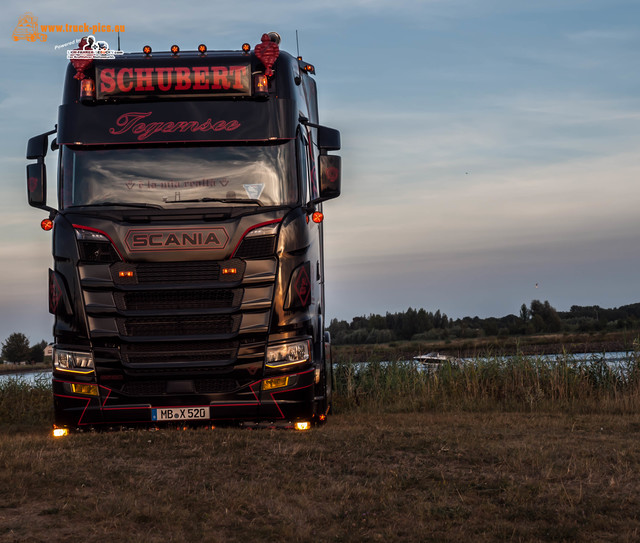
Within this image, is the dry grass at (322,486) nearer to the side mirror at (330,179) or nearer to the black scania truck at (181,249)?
the black scania truck at (181,249)

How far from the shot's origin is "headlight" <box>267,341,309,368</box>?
8854mm

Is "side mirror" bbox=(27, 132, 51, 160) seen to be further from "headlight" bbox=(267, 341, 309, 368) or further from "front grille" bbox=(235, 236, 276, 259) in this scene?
"headlight" bbox=(267, 341, 309, 368)

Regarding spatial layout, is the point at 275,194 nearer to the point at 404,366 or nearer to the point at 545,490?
the point at 545,490

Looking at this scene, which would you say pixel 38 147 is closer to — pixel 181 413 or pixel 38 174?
pixel 38 174

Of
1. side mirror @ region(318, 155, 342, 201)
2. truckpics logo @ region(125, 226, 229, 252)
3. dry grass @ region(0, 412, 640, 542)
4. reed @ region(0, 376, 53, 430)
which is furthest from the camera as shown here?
reed @ region(0, 376, 53, 430)

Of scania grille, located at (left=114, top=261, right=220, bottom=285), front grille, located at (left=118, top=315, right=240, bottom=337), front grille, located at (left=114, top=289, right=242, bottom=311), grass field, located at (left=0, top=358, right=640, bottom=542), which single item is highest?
scania grille, located at (left=114, top=261, right=220, bottom=285)

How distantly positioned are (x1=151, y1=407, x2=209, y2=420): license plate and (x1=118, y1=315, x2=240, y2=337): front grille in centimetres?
84

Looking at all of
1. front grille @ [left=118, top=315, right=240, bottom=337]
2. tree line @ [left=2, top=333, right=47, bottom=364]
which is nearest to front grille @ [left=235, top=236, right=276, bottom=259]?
front grille @ [left=118, top=315, right=240, bottom=337]

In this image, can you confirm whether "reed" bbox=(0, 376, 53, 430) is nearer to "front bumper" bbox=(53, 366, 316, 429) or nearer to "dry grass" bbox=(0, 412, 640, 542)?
"front bumper" bbox=(53, 366, 316, 429)

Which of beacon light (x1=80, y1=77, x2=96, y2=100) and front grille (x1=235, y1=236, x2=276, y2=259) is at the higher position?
beacon light (x1=80, y1=77, x2=96, y2=100)

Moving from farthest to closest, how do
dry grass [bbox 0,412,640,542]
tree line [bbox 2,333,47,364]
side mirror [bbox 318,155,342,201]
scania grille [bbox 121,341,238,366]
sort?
tree line [bbox 2,333,47,364]
side mirror [bbox 318,155,342,201]
scania grille [bbox 121,341,238,366]
dry grass [bbox 0,412,640,542]

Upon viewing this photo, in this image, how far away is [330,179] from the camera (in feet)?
30.7

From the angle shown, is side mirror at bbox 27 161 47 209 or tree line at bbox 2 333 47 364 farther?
tree line at bbox 2 333 47 364

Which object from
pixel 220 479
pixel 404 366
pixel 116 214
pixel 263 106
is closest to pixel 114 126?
pixel 116 214
